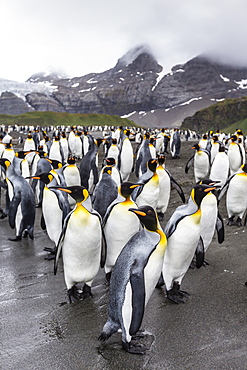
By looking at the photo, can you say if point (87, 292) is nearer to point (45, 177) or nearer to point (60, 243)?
point (60, 243)

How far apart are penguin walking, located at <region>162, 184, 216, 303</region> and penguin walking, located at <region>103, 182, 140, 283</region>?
0.51m

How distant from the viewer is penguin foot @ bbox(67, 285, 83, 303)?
13.2 ft

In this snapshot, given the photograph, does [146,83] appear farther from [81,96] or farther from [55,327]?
[55,327]

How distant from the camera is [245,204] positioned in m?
6.67

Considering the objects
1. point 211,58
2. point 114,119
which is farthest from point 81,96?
point 211,58

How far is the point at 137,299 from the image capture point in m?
2.92

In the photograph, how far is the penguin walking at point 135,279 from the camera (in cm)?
294

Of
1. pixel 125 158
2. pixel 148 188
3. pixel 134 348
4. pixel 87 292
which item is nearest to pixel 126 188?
pixel 87 292

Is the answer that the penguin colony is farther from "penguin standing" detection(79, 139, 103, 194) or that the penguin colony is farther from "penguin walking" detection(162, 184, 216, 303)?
"penguin standing" detection(79, 139, 103, 194)

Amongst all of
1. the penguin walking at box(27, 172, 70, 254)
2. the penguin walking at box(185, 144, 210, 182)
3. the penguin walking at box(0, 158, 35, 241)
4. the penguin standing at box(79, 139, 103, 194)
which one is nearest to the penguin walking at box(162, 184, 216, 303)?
the penguin walking at box(27, 172, 70, 254)

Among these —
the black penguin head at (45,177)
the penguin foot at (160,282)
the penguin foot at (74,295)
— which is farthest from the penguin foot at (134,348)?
the black penguin head at (45,177)

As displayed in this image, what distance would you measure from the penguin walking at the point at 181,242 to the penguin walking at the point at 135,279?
30.0 inches

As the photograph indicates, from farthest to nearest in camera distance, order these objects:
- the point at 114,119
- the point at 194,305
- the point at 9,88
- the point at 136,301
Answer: the point at 9,88 → the point at 114,119 → the point at 194,305 → the point at 136,301

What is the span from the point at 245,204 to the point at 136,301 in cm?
434
